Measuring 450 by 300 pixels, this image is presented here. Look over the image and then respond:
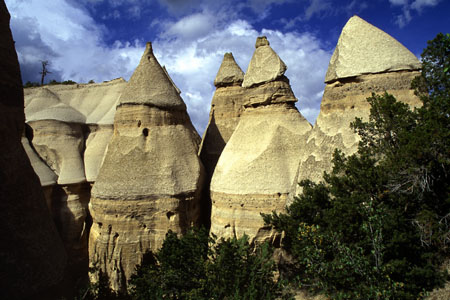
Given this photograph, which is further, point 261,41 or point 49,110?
point 49,110

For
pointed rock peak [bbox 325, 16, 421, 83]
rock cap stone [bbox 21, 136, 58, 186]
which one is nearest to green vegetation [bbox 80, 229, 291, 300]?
pointed rock peak [bbox 325, 16, 421, 83]

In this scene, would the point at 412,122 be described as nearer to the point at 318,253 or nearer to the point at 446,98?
the point at 446,98

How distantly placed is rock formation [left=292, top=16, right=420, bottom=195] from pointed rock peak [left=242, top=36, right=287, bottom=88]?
237cm

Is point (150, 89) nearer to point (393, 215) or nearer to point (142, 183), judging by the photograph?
point (142, 183)

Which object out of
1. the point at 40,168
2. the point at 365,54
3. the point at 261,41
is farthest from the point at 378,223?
the point at 40,168

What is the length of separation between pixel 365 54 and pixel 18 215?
28.6ft

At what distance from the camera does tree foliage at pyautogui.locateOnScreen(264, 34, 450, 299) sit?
21.3 ft

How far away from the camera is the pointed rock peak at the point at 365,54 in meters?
9.09

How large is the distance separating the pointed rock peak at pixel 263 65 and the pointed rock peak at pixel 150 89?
2730mm

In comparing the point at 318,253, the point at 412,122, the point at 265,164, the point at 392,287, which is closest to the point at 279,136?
the point at 265,164

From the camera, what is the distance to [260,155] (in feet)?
36.1

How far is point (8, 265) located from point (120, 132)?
290 inches

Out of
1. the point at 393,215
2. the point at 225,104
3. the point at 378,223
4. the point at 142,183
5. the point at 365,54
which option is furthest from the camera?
the point at 225,104

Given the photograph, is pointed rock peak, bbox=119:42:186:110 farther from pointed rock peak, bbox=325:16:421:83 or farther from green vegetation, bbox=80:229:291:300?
pointed rock peak, bbox=325:16:421:83
